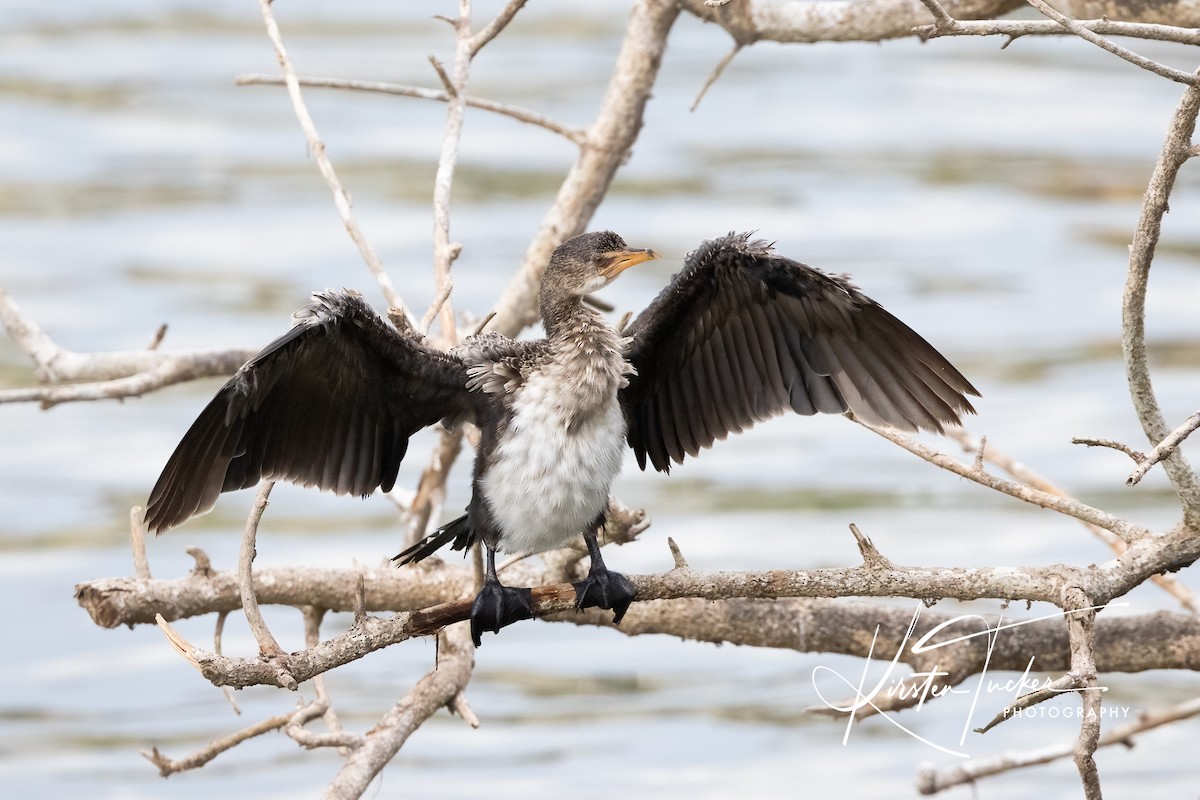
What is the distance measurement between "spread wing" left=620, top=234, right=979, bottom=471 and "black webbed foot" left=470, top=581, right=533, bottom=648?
811 millimetres

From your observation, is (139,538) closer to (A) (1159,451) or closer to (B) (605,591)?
(B) (605,591)

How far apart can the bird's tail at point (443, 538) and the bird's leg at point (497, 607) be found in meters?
0.35

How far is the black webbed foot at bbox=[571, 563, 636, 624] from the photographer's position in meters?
4.65

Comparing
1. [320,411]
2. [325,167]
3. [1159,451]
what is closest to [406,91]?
[325,167]

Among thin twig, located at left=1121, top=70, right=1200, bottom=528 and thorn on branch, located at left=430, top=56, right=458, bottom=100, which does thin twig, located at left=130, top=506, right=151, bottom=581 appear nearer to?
thorn on branch, located at left=430, top=56, right=458, bottom=100

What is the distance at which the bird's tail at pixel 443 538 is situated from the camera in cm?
500

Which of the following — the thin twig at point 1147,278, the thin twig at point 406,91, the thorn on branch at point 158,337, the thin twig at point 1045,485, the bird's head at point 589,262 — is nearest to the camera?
the thin twig at point 1147,278

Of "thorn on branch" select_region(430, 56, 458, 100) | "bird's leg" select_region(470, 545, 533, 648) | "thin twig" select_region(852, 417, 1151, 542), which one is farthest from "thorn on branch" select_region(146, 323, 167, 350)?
"thin twig" select_region(852, 417, 1151, 542)

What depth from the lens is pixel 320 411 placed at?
4777 millimetres

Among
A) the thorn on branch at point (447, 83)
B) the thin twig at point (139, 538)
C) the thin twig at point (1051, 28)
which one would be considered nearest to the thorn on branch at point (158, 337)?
the thin twig at point (139, 538)

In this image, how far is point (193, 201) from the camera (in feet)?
46.7

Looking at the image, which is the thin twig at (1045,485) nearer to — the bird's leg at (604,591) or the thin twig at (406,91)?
the bird's leg at (604,591)

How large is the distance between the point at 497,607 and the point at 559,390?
A: 631 millimetres

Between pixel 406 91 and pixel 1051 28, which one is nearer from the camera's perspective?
pixel 1051 28
